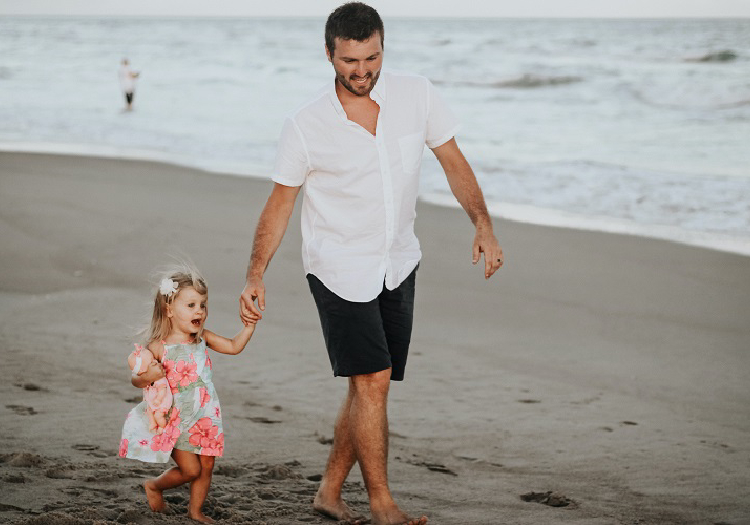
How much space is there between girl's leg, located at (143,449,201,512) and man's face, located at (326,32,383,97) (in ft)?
4.81

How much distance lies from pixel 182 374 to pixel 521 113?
19.9 metres

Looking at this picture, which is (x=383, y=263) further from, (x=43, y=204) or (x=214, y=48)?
(x=214, y=48)

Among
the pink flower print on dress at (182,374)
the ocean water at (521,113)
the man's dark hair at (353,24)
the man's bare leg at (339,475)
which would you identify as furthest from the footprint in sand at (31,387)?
the ocean water at (521,113)

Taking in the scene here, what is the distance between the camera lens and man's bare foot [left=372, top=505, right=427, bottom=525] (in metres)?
3.41

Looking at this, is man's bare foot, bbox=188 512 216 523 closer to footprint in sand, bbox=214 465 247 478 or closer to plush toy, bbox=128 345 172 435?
plush toy, bbox=128 345 172 435

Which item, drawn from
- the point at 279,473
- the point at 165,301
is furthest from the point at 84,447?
the point at 165,301

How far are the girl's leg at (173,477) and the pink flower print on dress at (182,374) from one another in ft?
0.82

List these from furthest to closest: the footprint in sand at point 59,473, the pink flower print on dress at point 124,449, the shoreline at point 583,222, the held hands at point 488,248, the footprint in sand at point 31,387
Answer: the shoreline at point 583,222, the footprint in sand at point 31,387, the footprint in sand at point 59,473, the held hands at point 488,248, the pink flower print on dress at point 124,449

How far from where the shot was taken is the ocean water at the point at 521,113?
12047 mm

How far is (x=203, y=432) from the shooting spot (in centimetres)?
348

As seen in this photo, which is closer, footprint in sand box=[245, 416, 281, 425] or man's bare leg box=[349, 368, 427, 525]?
man's bare leg box=[349, 368, 427, 525]

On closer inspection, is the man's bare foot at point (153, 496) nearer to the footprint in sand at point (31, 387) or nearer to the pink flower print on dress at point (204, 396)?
the pink flower print on dress at point (204, 396)

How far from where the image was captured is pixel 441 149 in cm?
371

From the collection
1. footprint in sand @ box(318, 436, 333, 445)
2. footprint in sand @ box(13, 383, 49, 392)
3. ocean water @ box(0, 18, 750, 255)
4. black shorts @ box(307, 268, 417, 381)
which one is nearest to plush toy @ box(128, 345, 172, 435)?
black shorts @ box(307, 268, 417, 381)
